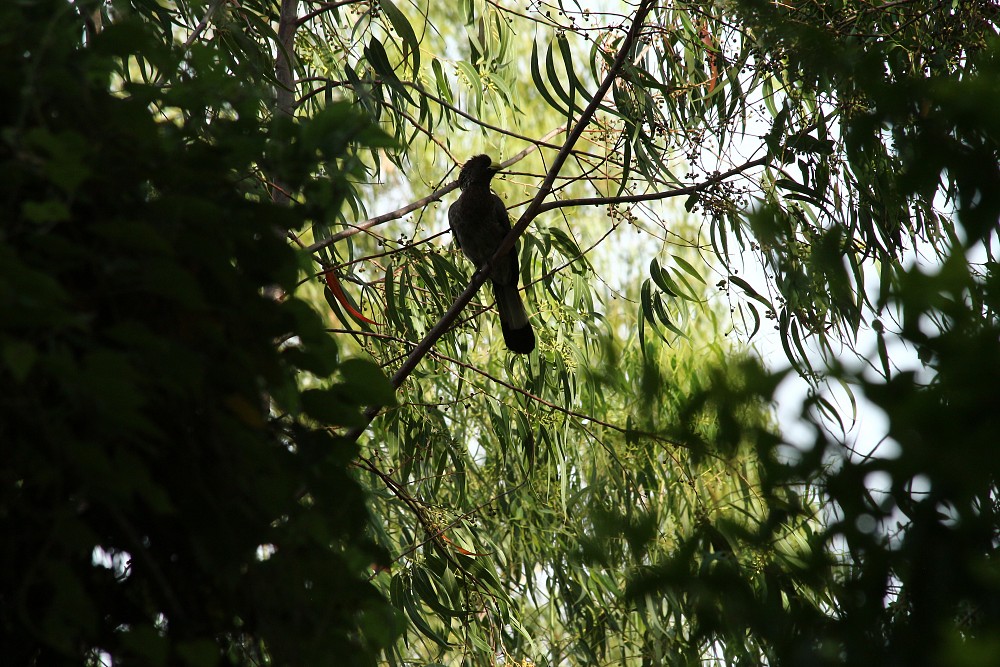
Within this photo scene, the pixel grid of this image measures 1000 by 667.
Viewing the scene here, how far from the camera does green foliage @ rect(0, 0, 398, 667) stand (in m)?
0.76

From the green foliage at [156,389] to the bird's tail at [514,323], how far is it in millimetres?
2145

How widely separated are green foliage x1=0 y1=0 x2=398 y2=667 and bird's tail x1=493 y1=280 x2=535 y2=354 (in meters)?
2.15

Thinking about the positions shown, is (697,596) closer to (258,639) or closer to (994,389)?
(994,389)

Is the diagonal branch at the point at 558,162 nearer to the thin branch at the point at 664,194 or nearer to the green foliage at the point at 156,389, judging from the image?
the thin branch at the point at 664,194

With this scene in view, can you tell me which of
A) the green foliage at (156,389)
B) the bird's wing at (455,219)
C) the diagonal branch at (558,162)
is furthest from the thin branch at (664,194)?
the bird's wing at (455,219)

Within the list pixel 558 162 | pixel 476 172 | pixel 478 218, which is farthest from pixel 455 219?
pixel 558 162

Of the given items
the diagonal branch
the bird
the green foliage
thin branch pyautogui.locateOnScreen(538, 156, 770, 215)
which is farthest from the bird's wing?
the green foliage

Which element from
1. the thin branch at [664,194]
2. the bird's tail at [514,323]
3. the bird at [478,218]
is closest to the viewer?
the thin branch at [664,194]

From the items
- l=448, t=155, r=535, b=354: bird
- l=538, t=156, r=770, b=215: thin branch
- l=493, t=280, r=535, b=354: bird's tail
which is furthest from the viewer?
l=448, t=155, r=535, b=354: bird

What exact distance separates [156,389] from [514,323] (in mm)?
2350

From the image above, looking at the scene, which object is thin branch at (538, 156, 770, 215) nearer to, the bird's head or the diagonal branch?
the diagonal branch

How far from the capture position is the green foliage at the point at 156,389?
Result: 755 millimetres

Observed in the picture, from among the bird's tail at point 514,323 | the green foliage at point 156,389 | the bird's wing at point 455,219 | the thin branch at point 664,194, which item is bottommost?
the green foliage at point 156,389

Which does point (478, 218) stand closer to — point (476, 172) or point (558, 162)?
point (476, 172)
